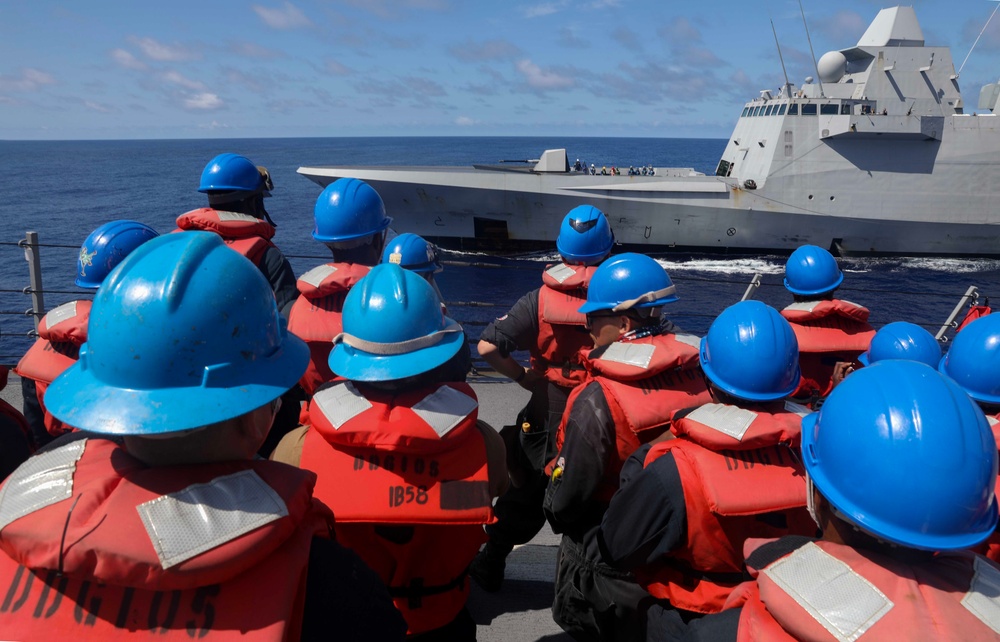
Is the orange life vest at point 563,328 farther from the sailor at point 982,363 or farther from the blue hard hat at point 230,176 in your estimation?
the blue hard hat at point 230,176

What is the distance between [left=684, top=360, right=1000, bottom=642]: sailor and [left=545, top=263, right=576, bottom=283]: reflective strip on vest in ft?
6.96

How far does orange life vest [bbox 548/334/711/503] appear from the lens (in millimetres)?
2260

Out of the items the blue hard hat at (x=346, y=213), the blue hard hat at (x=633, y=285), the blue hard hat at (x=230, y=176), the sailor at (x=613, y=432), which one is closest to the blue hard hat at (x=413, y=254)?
the blue hard hat at (x=346, y=213)

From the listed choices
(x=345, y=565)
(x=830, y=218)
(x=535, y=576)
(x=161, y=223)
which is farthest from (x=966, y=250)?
(x=161, y=223)

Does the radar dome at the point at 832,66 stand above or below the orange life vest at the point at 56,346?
above

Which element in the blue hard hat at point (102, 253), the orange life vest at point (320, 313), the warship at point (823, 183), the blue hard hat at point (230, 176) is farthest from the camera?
the warship at point (823, 183)

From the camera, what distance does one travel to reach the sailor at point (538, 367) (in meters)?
3.25

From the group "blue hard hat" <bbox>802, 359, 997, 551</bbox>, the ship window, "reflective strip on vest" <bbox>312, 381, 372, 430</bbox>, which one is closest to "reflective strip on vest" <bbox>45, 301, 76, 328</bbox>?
"reflective strip on vest" <bbox>312, 381, 372, 430</bbox>

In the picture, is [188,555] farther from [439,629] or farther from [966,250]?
[966,250]

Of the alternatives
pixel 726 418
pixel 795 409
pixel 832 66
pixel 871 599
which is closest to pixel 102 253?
pixel 726 418

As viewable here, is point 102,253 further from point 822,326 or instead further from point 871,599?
point 822,326

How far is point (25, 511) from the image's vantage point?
3.39ft

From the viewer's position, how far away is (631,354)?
2.33m

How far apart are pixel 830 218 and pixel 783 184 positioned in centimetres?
234
